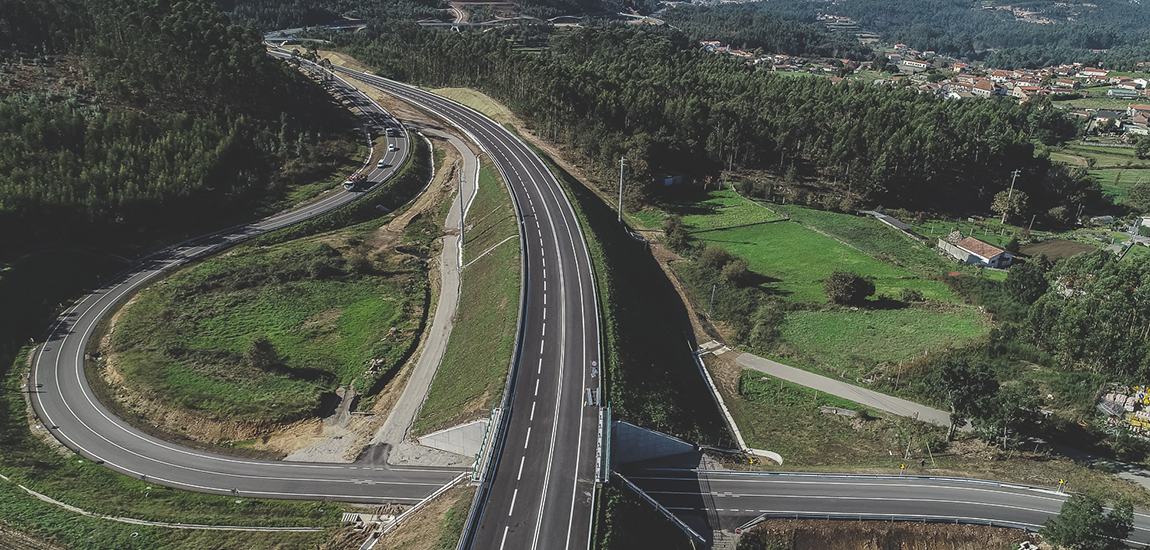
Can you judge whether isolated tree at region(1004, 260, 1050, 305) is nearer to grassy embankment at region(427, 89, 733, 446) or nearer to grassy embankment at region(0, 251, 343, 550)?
grassy embankment at region(427, 89, 733, 446)

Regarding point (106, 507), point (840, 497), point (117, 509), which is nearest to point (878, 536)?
point (840, 497)

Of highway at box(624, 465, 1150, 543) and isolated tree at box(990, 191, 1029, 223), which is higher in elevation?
isolated tree at box(990, 191, 1029, 223)

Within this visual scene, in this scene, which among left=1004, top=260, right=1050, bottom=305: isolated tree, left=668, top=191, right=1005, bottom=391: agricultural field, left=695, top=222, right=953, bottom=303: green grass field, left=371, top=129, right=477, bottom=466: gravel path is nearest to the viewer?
left=371, top=129, right=477, bottom=466: gravel path

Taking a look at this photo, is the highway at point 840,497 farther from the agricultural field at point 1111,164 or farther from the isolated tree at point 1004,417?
the agricultural field at point 1111,164

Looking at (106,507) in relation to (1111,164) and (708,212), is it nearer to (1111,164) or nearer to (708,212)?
(708,212)

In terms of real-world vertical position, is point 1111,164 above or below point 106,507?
above

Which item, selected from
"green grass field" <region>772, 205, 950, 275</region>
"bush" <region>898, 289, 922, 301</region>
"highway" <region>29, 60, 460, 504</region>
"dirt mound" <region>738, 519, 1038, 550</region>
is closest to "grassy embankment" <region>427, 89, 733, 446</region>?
"dirt mound" <region>738, 519, 1038, 550</region>

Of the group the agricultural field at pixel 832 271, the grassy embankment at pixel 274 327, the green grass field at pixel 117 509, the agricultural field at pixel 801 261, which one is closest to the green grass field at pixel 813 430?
the agricultural field at pixel 832 271
